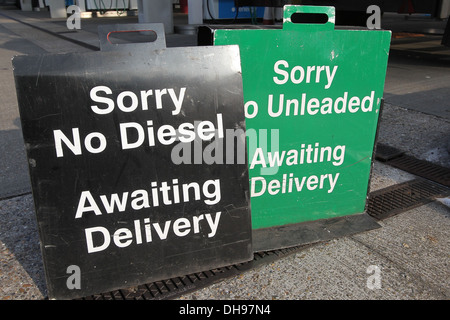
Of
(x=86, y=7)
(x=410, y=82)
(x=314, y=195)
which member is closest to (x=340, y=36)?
(x=314, y=195)

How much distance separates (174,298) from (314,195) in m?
1.11

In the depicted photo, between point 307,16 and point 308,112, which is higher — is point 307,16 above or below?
above

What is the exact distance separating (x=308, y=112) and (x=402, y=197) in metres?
1.26

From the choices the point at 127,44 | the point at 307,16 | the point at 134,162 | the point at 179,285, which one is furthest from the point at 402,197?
the point at 127,44

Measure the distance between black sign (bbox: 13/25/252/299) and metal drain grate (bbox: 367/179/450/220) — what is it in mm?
1250

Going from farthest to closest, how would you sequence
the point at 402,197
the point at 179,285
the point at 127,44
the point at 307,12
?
1. the point at 402,197
2. the point at 307,12
3. the point at 179,285
4. the point at 127,44

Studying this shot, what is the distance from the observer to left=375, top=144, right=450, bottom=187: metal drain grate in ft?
11.4

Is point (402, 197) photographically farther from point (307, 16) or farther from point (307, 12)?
point (307, 12)

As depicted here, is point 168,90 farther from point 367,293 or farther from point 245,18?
point 245,18

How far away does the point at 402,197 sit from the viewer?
3.11 m

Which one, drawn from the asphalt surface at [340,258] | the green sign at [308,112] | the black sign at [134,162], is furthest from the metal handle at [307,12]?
the asphalt surface at [340,258]

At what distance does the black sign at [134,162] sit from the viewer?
1.83 metres

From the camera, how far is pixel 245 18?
15.8 m

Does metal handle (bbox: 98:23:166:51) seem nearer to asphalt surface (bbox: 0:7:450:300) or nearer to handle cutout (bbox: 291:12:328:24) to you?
handle cutout (bbox: 291:12:328:24)
